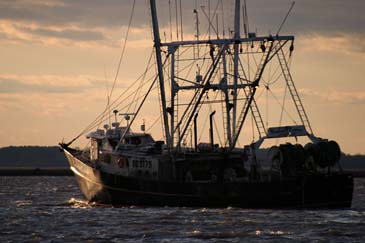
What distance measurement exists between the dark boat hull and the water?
1.09 meters

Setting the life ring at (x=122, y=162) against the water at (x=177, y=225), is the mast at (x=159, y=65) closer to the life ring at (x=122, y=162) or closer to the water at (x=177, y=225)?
the life ring at (x=122, y=162)

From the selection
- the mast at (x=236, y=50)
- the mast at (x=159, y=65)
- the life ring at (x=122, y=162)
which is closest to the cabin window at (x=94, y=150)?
the life ring at (x=122, y=162)

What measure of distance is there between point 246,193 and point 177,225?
11.9m

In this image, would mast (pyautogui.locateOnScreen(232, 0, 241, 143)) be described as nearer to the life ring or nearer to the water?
the life ring

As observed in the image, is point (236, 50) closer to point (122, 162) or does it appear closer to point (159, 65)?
point (159, 65)

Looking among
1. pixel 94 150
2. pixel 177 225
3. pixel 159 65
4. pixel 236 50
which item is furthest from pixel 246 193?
pixel 94 150

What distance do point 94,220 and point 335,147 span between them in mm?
16871

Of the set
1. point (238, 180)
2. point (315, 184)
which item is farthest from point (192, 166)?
point (315, 184)

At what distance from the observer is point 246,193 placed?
75.2 metres

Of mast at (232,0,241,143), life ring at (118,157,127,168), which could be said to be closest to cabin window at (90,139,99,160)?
life ring at (118,157,127,168)

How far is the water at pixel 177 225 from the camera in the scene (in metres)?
58.5

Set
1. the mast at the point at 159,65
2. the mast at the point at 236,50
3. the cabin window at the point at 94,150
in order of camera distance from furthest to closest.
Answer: the cabin window at the point at 94,150 < the mast at the point at 236,50 < the mast at the point at 159,65

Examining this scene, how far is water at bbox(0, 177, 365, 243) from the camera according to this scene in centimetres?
5853

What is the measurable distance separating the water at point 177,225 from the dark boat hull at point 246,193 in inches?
42.8
